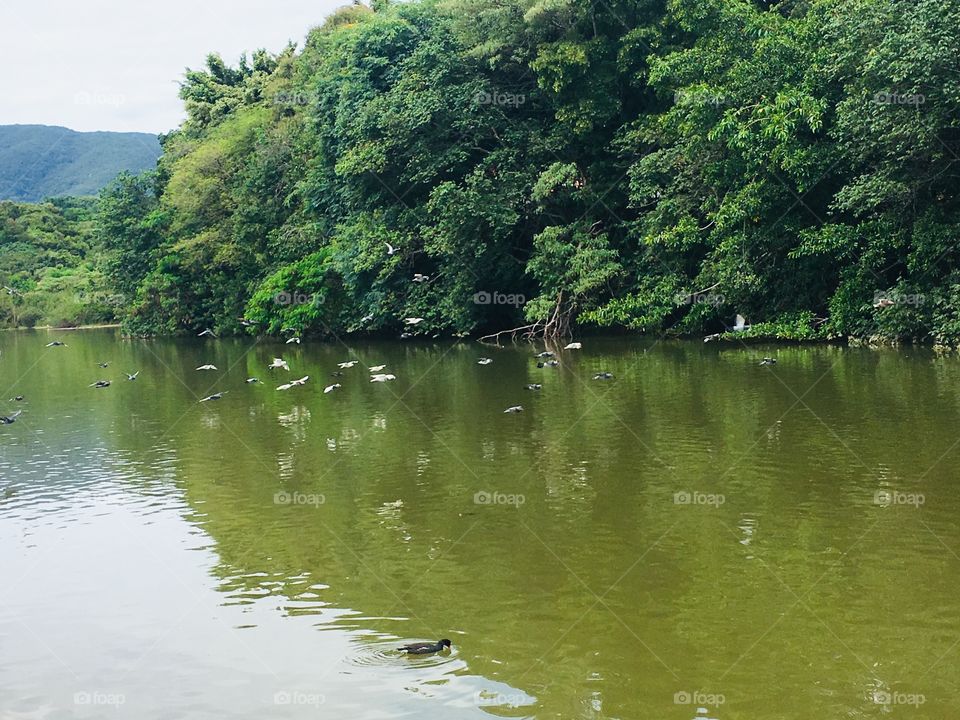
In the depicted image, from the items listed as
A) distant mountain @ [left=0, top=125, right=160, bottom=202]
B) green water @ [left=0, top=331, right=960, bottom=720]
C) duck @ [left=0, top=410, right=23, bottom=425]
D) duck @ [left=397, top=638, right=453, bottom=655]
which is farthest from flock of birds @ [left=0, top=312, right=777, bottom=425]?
distant mountain @ [left=0, top=125, right=160, bottom=202]

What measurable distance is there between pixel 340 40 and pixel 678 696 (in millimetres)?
35756

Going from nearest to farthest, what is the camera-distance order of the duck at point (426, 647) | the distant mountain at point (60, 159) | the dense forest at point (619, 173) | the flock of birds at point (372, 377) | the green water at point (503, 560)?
the green water at point (503, 560) < the duck at point (426, 647) < the flock of birds at point (372, 377) < the dense forest at point (619, 173) < the distant mountain at point (60, 159)

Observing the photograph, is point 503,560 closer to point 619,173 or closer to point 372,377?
point 372,377

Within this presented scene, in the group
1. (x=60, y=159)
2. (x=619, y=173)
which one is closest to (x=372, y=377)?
(x=619, y=173)

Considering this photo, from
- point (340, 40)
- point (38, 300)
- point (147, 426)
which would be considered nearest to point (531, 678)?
point (147, 426)

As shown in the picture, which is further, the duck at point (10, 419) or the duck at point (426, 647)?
the duck at point (10, 419)

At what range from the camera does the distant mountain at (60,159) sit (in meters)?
159

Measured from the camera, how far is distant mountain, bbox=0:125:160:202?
159000mm

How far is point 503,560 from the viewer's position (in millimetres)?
8891

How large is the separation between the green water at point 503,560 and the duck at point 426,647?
8cm

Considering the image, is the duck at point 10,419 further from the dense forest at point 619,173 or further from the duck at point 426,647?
the dense forest at point 619,173

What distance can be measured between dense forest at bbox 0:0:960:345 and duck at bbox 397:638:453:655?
59.1 ft

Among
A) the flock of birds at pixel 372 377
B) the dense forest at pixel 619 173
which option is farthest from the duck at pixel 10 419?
the dense forest at pixel 619 173

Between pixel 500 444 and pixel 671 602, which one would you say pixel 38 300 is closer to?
pixel 500 444
